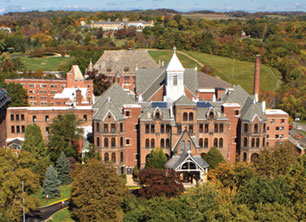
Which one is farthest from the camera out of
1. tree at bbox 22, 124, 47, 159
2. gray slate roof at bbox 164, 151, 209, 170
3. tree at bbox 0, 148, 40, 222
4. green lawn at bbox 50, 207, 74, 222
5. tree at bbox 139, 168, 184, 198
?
tree at bbox 22, 124, 47, 159

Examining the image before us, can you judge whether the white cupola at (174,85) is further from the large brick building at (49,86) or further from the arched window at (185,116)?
the large brick building at (49,86)

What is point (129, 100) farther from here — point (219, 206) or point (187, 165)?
point (219, 206)

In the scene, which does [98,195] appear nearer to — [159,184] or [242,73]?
[159,184]

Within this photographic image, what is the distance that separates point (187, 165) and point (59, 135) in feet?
75.9

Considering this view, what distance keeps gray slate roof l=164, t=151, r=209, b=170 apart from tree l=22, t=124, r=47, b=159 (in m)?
21.7

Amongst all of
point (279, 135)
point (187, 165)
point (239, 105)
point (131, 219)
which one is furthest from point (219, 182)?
point (279, 135)

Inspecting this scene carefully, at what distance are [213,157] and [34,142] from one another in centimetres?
3053

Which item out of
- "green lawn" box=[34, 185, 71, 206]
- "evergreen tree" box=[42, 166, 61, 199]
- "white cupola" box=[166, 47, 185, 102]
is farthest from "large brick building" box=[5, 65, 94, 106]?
"evergreen tree" box=[42, 166, 61, 199]

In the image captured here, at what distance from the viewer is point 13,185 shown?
177 feet

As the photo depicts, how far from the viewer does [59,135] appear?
79812mm

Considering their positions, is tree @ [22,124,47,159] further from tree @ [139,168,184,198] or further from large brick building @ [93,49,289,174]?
tree @ [139,168,184,198]

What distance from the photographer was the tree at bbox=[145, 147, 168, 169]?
75688 millimetres

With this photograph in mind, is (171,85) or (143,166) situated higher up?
(171,85)

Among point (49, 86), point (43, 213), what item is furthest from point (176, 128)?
point (49, 86)
